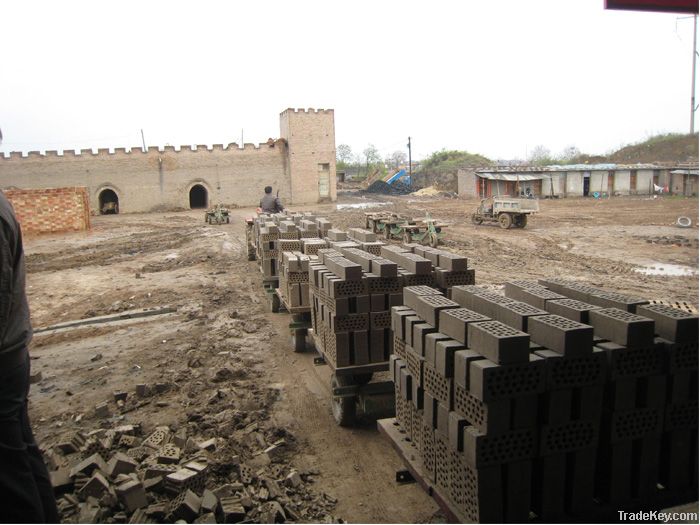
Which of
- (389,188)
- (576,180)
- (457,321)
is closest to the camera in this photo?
(457,321)

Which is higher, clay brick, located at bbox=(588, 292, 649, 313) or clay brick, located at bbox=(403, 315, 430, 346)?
clay brick, located at bbox=(588, 292, 649, 313)

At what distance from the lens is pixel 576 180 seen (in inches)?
1663

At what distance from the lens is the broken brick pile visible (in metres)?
2.88

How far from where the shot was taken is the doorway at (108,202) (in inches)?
1486

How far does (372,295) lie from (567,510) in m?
2.59

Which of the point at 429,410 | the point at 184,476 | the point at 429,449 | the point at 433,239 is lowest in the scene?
the point at 184,476

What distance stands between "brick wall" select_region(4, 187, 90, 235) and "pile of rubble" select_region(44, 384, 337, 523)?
68.7 ft

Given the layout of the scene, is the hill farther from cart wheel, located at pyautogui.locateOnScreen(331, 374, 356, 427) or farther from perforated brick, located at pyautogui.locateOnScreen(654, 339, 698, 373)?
perforated brick, located at pyautogui.locateOnScreen(654, 339, 698, 373)

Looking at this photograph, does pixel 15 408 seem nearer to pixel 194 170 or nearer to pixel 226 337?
pixel 226 337

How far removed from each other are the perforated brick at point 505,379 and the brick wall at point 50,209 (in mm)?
23951

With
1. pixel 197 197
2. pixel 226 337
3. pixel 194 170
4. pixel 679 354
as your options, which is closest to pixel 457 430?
pixel 679 354

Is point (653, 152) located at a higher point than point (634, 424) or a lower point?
higher

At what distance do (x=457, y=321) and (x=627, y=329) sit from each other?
3.10ft

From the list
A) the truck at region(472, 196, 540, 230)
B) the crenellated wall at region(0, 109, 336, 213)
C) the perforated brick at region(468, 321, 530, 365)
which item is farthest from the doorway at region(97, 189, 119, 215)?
the perforated brick at region(468, 321, 530, 365)
